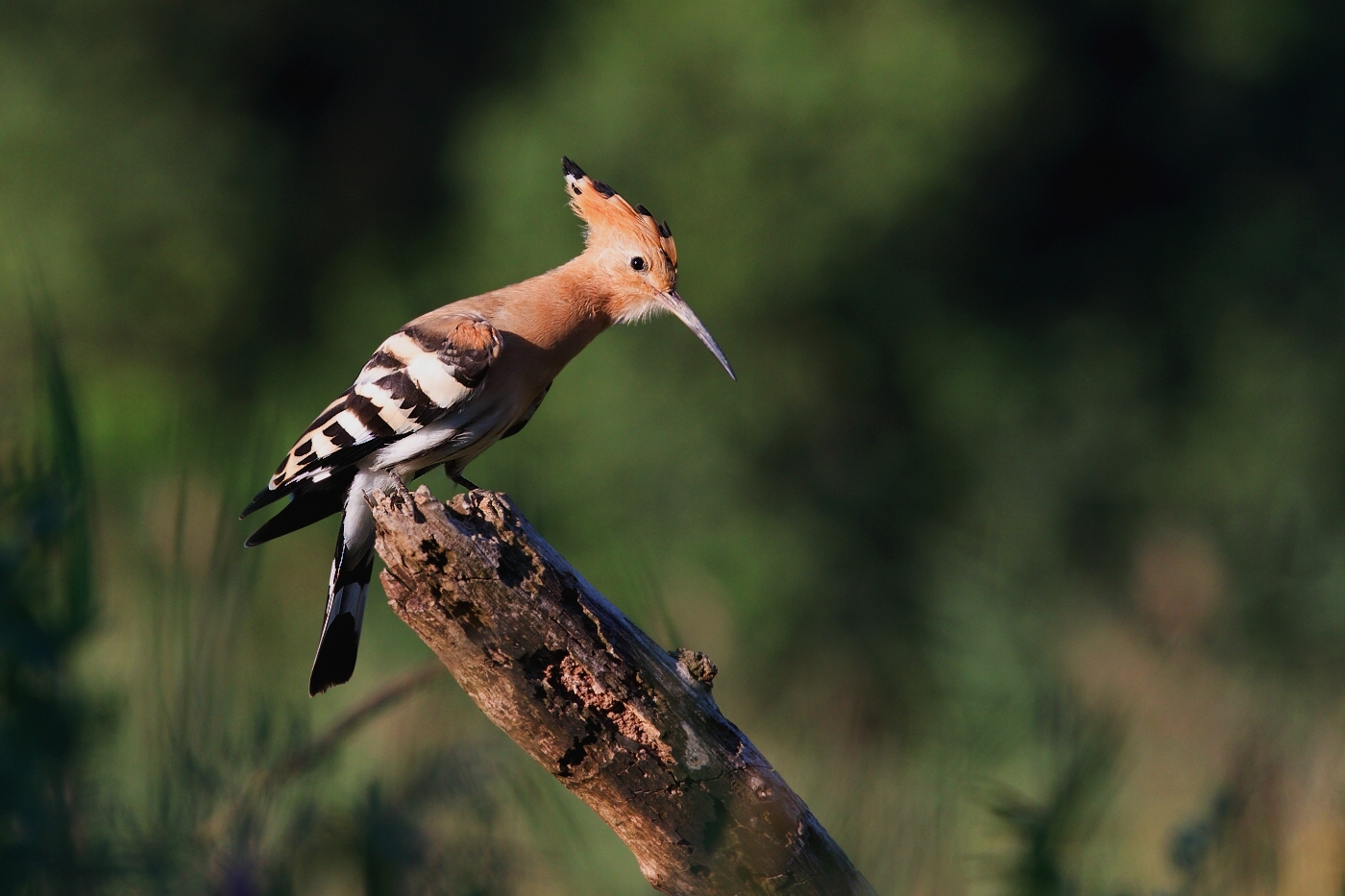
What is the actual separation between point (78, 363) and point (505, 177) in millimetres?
2668

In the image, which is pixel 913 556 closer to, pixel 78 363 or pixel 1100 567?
pixel 1100 567

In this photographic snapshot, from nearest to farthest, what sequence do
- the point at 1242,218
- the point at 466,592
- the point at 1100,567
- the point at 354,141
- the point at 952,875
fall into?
the point at 952,875 → the point at 466,592 → the point at 1100,567 → the point at 1242,218 → the point at 354,141

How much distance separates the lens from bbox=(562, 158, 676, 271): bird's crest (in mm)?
2275

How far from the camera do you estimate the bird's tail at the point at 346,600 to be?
188 cm

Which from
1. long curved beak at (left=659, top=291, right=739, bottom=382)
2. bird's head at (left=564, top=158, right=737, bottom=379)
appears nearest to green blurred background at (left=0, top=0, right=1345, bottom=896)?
long curved beak at (left=659, top=291, right=739, bottom=382)

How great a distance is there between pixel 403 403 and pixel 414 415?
0.03 meters

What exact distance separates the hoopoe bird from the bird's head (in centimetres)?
9

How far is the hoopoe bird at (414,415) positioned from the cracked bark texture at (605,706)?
0.72 m

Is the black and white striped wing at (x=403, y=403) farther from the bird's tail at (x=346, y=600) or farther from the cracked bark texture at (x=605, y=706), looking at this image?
the cracked bark texture at (x=605, y=706)

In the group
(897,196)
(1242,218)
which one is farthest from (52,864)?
(1242,218)

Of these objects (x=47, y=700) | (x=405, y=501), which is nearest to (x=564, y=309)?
(x=405, y=501)

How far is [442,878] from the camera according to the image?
30.4 inches

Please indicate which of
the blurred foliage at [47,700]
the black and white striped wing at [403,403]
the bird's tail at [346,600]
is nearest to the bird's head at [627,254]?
the black and white striped wing at [403,403]

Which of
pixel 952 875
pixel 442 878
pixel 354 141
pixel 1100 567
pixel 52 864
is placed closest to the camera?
pixel 52 864
